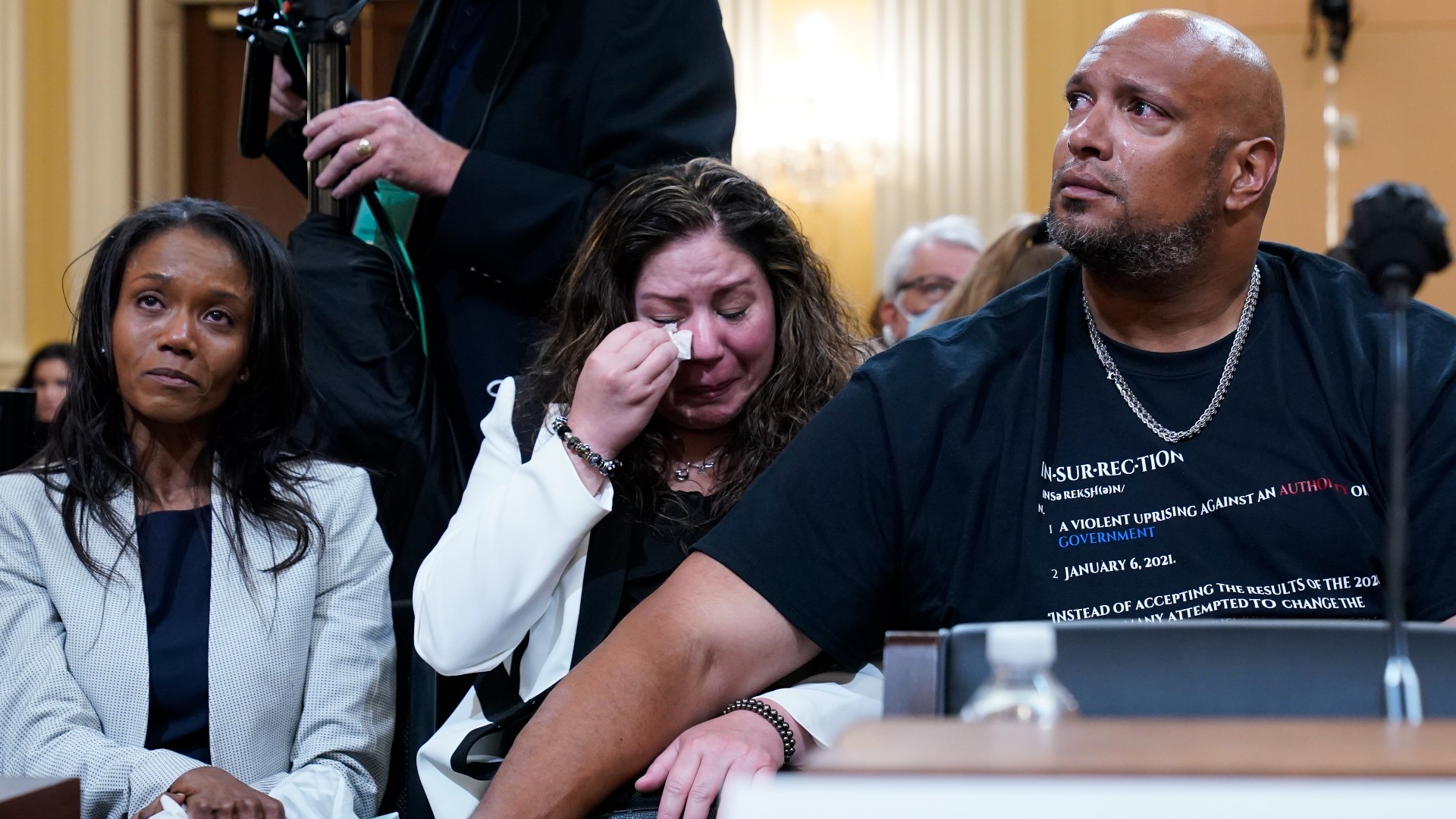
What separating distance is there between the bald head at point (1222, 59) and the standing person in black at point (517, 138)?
25.4 inches

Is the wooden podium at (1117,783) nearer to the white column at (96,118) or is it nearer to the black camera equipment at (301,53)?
the black camera equipment at (301,53)

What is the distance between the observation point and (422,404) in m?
2.01

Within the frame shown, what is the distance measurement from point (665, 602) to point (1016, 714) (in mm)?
650

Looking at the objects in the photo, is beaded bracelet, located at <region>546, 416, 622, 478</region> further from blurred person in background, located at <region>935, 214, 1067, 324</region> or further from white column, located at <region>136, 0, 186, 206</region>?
white column, located at <region>136, 0, 186, 206</region>

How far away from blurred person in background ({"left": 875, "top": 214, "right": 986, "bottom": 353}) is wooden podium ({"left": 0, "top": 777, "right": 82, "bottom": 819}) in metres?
2.78

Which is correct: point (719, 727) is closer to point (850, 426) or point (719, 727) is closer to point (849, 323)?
point (850, 426)

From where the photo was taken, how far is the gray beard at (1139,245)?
157 cm

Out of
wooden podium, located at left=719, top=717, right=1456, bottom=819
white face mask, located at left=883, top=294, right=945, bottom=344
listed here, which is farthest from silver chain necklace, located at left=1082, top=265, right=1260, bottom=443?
white face mask, located at left=883, top=294, right=945, bottom=344

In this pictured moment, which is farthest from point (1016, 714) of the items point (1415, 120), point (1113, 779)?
Result: point (1415, 120)

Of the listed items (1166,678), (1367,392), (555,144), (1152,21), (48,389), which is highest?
(1152,21)

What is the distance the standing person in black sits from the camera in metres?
1.99

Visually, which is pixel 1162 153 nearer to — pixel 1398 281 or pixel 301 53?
pixel 1398 281

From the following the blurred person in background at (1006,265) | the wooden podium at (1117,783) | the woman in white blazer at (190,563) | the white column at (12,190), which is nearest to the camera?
the wooden podium at (1117,783)

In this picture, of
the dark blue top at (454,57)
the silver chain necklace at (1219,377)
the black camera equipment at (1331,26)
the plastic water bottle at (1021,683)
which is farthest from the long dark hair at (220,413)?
the black camera equipment at (1331,26)
